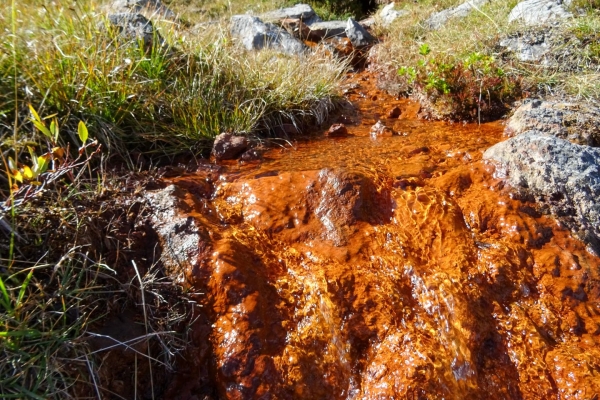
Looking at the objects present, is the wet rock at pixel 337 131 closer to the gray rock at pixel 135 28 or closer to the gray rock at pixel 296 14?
the gray rock at pixel 135 28

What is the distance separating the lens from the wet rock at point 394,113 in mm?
4777

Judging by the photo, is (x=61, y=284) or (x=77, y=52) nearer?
(x=61, y=284)

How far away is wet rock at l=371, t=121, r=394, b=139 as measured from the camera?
4.12 m

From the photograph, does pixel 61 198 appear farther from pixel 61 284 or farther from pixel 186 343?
pixel 186 343

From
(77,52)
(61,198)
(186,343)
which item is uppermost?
(77,52)

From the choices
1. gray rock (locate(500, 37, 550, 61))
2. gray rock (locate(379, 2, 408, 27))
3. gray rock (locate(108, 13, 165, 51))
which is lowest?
gray rock (locate(379, 2, 408, 27))

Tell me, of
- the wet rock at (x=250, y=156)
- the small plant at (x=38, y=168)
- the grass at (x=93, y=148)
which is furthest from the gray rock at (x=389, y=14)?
the small plant at (x=38, y=168)

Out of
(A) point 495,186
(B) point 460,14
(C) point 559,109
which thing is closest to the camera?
(A) point 495,186

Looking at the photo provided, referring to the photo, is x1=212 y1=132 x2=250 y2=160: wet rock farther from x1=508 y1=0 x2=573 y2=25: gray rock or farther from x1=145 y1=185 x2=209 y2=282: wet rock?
x1=508 y1=0 x2=573 y2=25: gray rock

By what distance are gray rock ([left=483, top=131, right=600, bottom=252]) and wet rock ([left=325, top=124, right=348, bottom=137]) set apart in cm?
140

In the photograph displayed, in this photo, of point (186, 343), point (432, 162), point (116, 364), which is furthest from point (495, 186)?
point (116, 364)

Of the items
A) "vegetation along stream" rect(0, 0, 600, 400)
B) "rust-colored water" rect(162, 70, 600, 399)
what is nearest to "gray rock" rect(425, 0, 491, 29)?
"vegetation along stream" rect(0, 0, 600, 400)

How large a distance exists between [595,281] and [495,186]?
75cm

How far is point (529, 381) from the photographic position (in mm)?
2229
